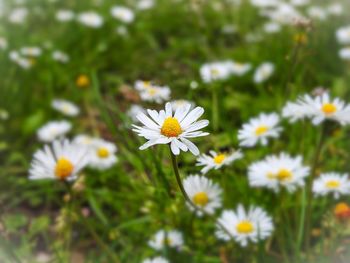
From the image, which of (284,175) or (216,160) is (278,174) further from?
(216,160)

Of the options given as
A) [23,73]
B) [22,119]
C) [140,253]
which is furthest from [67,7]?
[140,253]

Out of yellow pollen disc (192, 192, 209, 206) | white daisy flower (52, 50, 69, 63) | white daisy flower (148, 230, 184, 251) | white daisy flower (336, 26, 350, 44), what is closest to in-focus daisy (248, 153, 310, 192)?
yellow pollen disc (192, 192, 209, 206)

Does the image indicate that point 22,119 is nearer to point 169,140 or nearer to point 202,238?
point 202,238

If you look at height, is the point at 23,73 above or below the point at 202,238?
above

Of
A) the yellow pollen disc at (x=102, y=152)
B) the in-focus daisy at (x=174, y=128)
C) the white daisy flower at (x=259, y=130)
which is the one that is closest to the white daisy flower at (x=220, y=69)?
the yellow pollen disc at (x=102, y=152)

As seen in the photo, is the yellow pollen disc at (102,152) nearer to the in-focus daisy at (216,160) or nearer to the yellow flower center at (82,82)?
the yellow flower center at (82,82)

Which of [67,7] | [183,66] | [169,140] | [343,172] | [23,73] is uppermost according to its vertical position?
[67,7]
